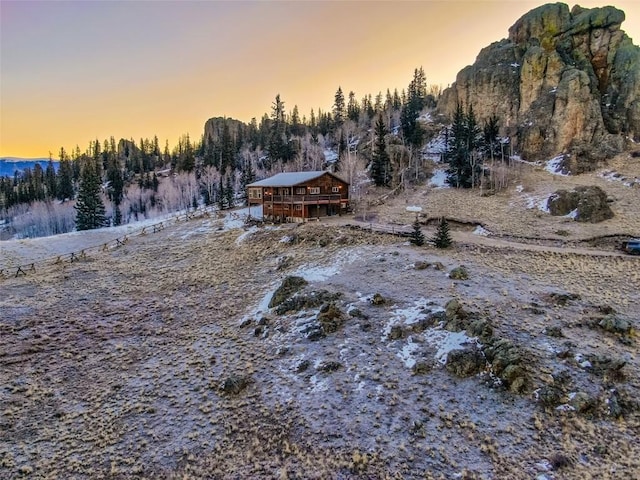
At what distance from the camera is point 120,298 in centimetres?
2875

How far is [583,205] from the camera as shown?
39219 millimetres

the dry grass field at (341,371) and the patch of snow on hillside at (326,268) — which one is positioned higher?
the patch of snow on hillside at (326,268)

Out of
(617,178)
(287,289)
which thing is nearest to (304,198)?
(287,289)

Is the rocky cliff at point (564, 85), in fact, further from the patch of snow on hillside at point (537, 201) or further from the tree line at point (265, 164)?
the patch of snow on hillside at point (537, 201)

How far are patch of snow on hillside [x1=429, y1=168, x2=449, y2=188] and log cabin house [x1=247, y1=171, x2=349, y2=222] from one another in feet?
64.4

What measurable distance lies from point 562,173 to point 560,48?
30.5 metres

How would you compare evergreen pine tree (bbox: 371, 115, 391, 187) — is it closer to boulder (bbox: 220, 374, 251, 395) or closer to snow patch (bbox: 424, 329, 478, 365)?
snow patch (bbox: 424, 329, 478, 365)

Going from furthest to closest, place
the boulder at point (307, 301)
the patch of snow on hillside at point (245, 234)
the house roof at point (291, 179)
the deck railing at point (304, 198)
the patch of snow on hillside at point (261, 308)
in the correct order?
the deck railing at point (304, 198) < the house roof at point (291, 179) < the patch of snow on hillside at point (245, 234) < the patch of snow on hillside at point (261, 308) < the boulder at point (307, 301)

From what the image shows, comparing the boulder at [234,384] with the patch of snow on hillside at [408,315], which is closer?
the boulder at [234,384]

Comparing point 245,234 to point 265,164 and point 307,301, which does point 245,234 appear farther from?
point 265,164

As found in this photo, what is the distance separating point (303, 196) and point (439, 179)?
29950mm

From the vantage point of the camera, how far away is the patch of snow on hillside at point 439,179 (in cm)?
6028

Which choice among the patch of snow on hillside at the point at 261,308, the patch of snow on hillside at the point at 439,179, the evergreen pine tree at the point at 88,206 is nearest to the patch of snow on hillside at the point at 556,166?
the patch of snow on hillside at the point at 439,179

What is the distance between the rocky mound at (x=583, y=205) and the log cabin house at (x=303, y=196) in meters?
24.4
